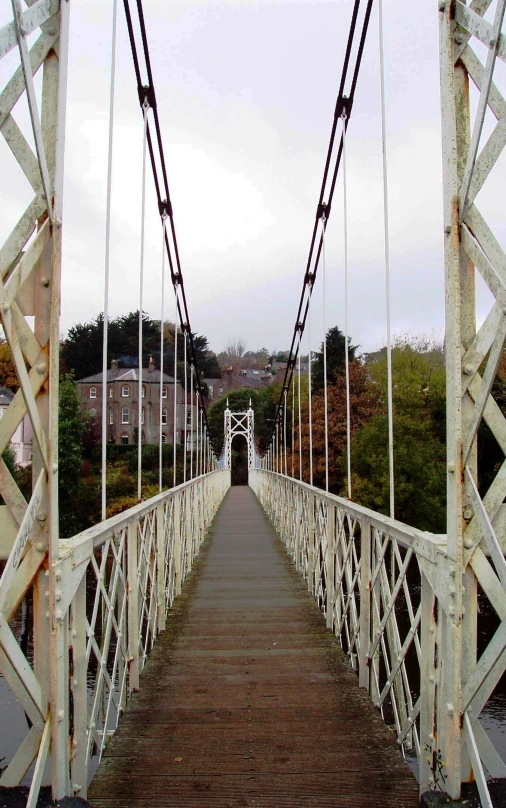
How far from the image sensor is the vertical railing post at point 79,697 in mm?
2047

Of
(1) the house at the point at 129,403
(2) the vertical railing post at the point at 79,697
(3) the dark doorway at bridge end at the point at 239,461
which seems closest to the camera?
(2) the vertical railing post at the point at 79,697

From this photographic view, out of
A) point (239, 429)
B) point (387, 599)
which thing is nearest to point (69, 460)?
point (239, 429)

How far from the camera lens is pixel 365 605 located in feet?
10.2

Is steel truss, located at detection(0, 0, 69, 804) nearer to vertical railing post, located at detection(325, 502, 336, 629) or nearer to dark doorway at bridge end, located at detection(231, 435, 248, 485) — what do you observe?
vertical railing post, located at detection(325, 502, 336, 629)

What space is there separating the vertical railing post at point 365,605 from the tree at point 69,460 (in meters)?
22.4

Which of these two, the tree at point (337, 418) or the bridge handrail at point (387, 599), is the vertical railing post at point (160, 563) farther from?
the tree at point (337, 418)

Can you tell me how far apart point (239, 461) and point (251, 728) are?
47.7 meters

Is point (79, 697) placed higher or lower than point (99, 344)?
lower

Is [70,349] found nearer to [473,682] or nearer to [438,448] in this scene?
[438,448]

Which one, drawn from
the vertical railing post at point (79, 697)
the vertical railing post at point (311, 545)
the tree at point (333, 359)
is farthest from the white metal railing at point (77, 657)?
the tree at point (333, 359)

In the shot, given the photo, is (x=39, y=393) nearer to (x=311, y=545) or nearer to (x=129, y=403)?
(x=311, y=545)

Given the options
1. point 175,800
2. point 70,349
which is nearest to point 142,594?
point 175,800

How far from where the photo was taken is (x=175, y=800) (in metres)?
2.13

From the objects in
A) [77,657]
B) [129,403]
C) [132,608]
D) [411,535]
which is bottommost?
[132,608]
